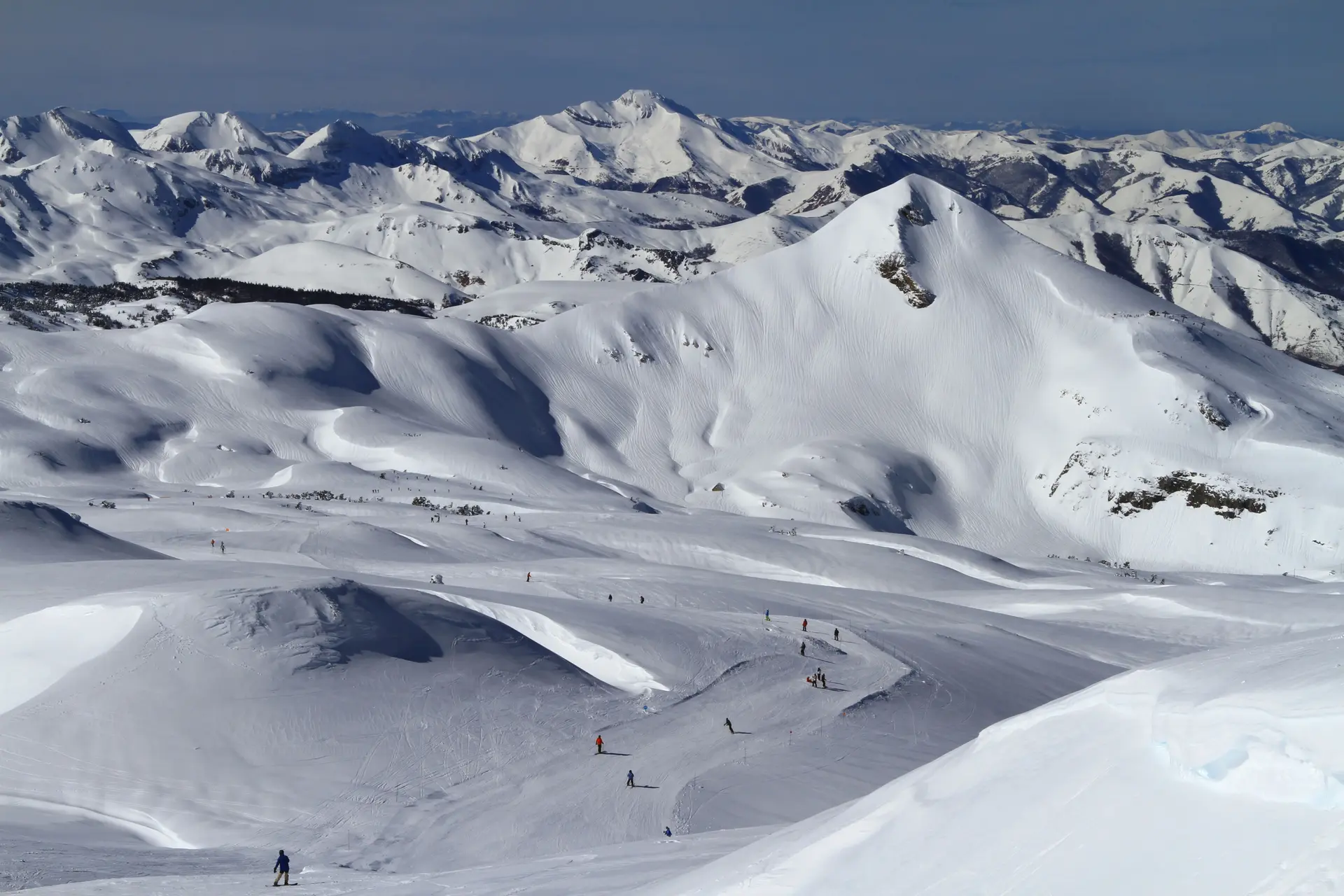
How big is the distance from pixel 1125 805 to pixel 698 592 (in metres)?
32.2

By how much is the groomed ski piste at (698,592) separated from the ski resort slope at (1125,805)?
2.1 inches

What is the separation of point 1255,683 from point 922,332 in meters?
102

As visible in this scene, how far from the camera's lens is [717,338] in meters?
116

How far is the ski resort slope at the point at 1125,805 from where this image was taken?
1111cm

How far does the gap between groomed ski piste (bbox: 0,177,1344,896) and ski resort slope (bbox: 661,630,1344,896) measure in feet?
0.17

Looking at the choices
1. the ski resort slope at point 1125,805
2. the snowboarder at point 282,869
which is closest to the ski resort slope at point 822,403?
the snowboarder at point 282,869

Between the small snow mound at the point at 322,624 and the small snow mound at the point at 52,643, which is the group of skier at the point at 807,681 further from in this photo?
the small snow mound at the point at 52,643

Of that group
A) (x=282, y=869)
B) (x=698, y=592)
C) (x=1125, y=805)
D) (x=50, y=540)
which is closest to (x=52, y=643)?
(x=282, y=869)

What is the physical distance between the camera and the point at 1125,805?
12.5 metres

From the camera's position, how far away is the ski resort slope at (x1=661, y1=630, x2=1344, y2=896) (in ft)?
36.4

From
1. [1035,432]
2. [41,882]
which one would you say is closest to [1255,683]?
[41,882]

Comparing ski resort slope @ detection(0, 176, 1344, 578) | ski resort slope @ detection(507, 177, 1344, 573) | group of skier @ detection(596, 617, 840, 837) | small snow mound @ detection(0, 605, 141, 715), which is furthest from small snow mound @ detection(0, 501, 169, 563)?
ski resort slope @ detection(507, 177, 1344, 573)

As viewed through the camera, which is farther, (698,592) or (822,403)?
(822,403)

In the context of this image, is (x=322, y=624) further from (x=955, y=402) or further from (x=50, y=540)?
(x=955, y=402)
